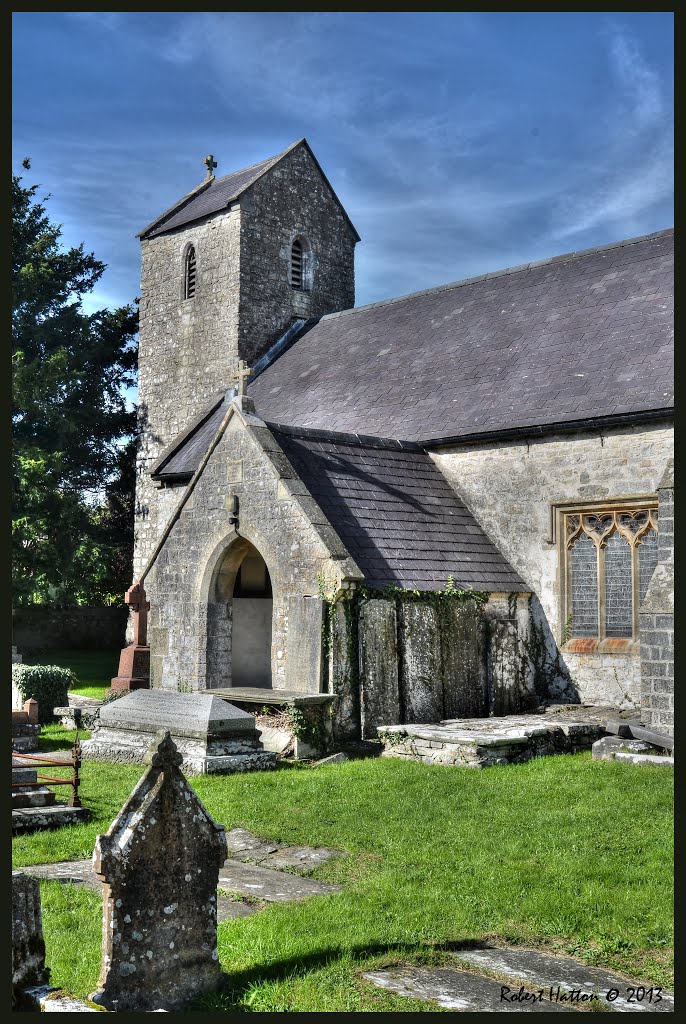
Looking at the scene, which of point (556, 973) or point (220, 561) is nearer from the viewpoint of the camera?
point (556, 973)

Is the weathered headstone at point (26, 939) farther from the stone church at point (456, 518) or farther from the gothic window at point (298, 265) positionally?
the gothic window at point (298, 265)

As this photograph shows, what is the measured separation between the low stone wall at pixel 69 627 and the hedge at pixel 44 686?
10.6m

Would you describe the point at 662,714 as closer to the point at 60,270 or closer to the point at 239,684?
Result: the point at 239,684

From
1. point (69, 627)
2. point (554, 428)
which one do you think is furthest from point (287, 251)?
point (554, 428)

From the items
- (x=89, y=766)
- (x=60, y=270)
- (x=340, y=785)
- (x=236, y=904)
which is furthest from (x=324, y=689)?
(x=60, y=270)

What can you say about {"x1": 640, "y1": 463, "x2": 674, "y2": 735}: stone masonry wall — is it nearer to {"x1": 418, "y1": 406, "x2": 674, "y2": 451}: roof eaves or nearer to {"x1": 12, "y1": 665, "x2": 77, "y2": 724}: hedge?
{"x1": 418, "y1": 406, "x2": 674, "y2": 451}: roof eaves

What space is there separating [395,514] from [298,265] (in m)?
14.0

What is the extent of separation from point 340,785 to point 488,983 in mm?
5043

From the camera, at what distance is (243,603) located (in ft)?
60.5

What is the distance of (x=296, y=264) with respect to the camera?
2609 cm

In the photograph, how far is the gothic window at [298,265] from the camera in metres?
25.9

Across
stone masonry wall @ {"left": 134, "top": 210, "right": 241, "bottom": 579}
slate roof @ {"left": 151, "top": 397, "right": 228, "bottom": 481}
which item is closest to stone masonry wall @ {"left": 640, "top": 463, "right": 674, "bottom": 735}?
slate roof @ {"left": 151, "top": 397, "right": 228, "bottom": 481}

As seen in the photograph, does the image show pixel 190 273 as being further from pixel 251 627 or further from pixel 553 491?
pixel 553 491

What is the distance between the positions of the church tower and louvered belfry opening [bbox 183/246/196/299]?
0.03m
